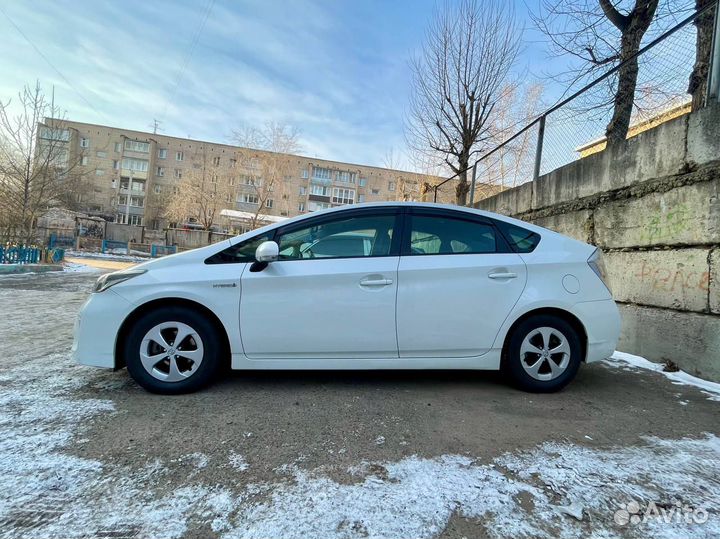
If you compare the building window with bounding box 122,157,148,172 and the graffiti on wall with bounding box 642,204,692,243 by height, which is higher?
the building window with bounding box 122,157,148,172

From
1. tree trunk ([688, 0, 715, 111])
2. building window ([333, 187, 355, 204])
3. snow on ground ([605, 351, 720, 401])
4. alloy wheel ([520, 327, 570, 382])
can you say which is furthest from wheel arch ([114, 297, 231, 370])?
building window ([333, 187, 355, 204])

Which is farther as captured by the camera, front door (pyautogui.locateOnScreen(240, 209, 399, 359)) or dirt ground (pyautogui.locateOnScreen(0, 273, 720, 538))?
front door (pyautogui.locateOnScreen(240, 209, 399, 359))

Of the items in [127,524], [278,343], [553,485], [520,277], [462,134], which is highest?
[462,134]

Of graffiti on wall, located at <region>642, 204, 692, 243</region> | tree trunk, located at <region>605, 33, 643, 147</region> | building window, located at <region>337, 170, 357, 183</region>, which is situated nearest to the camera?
graffiti on wall, located at <region>642, 204, 692, 243</region>

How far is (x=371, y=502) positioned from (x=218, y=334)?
1.77 metres

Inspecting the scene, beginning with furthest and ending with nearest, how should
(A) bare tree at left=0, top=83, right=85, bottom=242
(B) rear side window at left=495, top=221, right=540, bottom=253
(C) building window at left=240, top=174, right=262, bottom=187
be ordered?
(C) building window at left=240, top=174, right=262, bottom=187 < (A) bare tree at left=0, top=83, right=85, bottom=242 < (B) rear side window at left=495, top=221, right=540, bottom=253

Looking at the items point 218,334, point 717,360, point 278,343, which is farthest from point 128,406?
point 717,360

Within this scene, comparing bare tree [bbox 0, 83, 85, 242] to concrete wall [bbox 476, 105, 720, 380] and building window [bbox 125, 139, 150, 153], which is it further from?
building window [bbox 125, 139, 150, 153]

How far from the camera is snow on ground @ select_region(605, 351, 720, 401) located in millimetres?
3514

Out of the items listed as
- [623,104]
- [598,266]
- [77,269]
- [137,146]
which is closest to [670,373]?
[598,266]

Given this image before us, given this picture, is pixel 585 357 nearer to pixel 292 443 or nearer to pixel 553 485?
pixel 553 485

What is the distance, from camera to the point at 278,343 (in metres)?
3.02

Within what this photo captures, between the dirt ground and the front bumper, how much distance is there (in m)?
0.29

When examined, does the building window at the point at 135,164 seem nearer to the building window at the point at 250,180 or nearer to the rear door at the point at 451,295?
the building window at the point at 250,180
